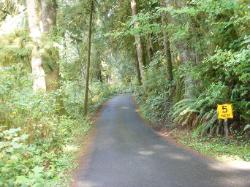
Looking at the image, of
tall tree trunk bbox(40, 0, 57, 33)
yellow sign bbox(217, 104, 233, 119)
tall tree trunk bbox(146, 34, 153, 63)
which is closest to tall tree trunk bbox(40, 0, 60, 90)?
tall tree trunk bbox(40, 0, 57, 33)

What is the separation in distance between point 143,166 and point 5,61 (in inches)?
332

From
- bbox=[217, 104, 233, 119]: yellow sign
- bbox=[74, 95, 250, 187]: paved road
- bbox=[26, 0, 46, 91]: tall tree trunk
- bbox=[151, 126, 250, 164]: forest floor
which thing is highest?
bbox=[26, 0, 46, 91]: tall tree trunk

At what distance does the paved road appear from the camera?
7984mm

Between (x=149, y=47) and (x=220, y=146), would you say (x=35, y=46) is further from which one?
(x=149, y=47)

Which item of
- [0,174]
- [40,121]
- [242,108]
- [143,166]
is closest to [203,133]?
[242,108]

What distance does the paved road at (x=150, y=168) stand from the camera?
26.2 ft

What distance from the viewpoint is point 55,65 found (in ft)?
57.0

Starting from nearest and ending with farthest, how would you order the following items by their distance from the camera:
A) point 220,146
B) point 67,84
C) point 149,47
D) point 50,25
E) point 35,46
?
point 220,146, point 35,46, point 67,84, point 50,25, point 149,47

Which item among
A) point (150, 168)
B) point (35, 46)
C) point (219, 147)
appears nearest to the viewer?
point (150, 168)

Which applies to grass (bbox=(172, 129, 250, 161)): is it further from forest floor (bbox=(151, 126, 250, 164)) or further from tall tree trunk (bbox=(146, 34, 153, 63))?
tall tree trunk (bbox=(146, 34, 153, 63))

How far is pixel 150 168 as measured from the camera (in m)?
9.42

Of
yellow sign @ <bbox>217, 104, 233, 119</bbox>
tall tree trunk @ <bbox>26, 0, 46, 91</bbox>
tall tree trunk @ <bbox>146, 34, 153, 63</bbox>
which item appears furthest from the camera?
tall tree trunk @ <bbox>146, 34, 153, 63</bbox>

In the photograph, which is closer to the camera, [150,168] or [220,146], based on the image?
[150,168]

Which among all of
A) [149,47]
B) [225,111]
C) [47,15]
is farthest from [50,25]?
[149,47]
